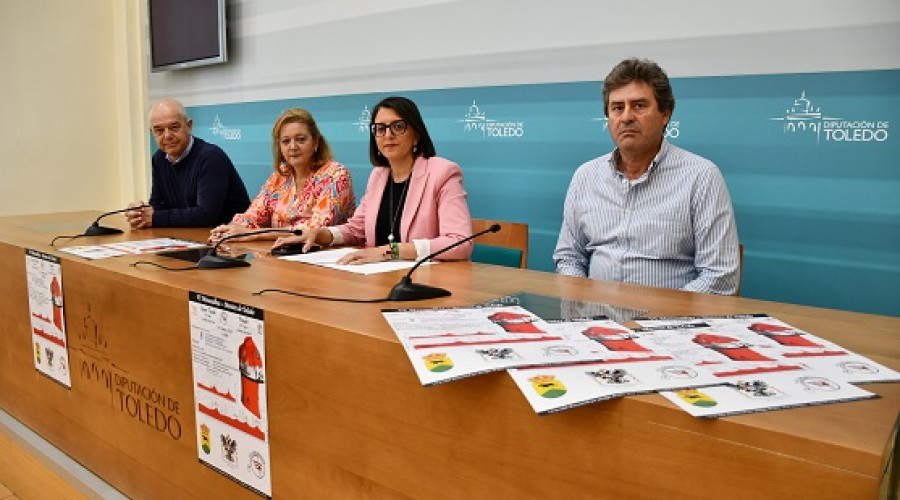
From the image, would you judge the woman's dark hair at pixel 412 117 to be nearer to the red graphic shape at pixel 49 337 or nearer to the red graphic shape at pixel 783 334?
the red graphic shape at pixel 49 337

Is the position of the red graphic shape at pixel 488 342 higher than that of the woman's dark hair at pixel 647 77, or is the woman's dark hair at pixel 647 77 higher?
the woman's dark hair at pixel 647 77

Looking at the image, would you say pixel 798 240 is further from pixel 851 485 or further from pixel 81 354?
pixel 81 354

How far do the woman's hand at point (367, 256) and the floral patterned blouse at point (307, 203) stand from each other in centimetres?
79

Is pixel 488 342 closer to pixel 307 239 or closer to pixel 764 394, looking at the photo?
pixel 764 394

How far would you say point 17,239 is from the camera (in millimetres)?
2189

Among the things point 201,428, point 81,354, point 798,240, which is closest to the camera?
point 201,428

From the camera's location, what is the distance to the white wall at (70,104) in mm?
4719

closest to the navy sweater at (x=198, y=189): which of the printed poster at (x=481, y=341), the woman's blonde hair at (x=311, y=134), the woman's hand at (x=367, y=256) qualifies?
the woman's blonde hair at (x=311, y=134)

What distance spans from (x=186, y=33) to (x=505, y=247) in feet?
10.7

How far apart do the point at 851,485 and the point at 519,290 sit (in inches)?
32.8

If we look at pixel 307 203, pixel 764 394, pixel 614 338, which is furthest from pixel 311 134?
pixel 764 394

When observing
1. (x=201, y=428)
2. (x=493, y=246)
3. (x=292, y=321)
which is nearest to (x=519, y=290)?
(x=292, y=321)

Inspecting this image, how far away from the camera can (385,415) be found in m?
1.05

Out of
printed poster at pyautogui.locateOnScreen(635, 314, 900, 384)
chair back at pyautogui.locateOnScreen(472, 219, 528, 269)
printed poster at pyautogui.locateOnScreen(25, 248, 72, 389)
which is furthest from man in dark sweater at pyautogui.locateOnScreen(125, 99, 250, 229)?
printed poster at pyautogui.locateOnScreen(635, 314, 900, 384)
